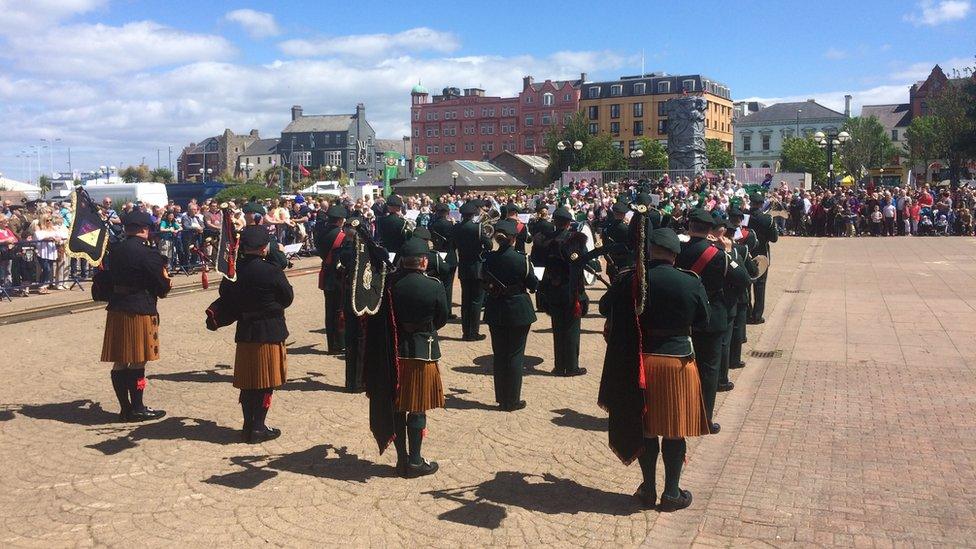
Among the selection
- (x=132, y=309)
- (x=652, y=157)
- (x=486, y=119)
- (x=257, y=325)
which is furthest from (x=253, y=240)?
(x=486, y=119)

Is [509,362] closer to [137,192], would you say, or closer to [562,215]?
[562,215]

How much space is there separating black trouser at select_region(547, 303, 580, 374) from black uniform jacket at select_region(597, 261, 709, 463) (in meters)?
3.95

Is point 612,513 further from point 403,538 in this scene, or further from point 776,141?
point 776,141

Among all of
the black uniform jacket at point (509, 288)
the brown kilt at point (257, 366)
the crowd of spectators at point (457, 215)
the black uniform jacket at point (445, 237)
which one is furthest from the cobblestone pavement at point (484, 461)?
the crowd of spectators at point (457, 215)

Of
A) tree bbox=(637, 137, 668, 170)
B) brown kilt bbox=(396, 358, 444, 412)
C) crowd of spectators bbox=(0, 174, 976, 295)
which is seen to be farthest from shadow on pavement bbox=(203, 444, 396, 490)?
tree bbox=(637, 137, 668, 170)

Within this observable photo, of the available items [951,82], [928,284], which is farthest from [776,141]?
[928,284]

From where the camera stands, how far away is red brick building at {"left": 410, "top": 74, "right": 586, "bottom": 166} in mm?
116625

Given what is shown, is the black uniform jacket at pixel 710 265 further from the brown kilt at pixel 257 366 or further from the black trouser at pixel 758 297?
the black trouser at pixel 758 297

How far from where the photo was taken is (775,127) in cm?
11031

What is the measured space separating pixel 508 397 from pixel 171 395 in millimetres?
3818

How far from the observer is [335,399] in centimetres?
912

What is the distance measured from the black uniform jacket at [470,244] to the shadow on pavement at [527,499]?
19.7 ft

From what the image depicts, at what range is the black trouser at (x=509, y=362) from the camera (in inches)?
340

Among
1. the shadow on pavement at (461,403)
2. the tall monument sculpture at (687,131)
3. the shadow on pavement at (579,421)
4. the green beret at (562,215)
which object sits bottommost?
the shadow on pavement at (579,421)
